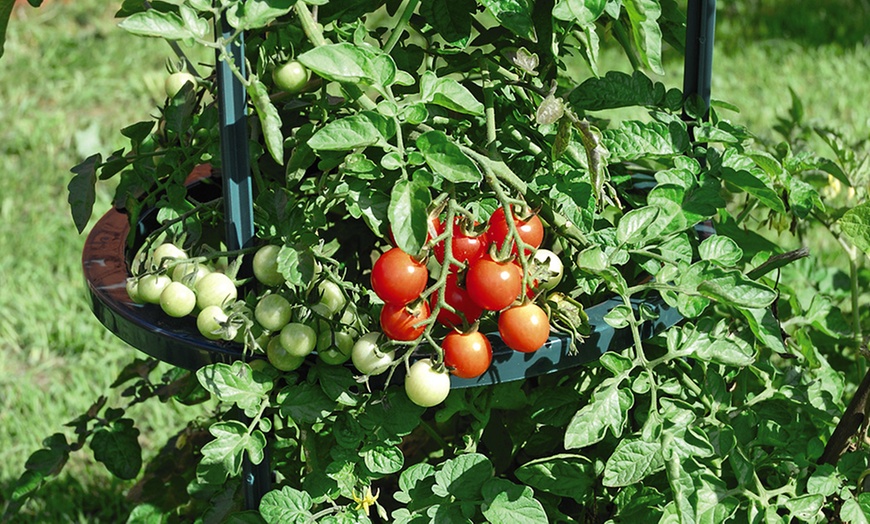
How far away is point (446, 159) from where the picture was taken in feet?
3.31

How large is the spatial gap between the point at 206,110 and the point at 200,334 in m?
A: 0.29

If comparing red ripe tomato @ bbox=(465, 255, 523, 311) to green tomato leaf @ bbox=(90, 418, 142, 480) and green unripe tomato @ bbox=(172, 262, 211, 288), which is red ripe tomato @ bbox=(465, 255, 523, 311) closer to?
green unripe tomato @ bbox=(172, 262, 211, 288)

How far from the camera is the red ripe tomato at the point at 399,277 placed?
3.21ft

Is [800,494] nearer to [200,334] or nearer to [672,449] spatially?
[672,449]

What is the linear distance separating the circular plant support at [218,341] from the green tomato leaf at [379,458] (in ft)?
0.39

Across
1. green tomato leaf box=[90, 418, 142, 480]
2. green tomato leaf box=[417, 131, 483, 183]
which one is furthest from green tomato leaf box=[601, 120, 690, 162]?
green tomato leaf box=[90, 418, 142, 480]

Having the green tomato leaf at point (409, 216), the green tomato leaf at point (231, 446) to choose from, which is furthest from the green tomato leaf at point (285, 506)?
the green tomato leaf at point (409, 216)

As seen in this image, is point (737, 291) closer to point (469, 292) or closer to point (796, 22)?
point (469, 292)

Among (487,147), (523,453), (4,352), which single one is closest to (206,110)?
(487,147)

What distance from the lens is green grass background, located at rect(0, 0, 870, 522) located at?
2.28m

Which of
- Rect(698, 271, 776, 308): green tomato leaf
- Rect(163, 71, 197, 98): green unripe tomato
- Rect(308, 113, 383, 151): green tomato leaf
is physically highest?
Rect(308, 113, 383, 151): green tomato leaf

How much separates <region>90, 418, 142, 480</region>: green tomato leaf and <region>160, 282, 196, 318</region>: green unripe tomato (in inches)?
19.8

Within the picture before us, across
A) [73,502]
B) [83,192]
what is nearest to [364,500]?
[83,192]

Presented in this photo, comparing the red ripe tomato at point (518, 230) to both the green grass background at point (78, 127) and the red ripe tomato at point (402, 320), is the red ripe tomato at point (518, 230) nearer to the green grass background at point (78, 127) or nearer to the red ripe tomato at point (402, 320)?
the red ripe tomato at point (402, 320)
